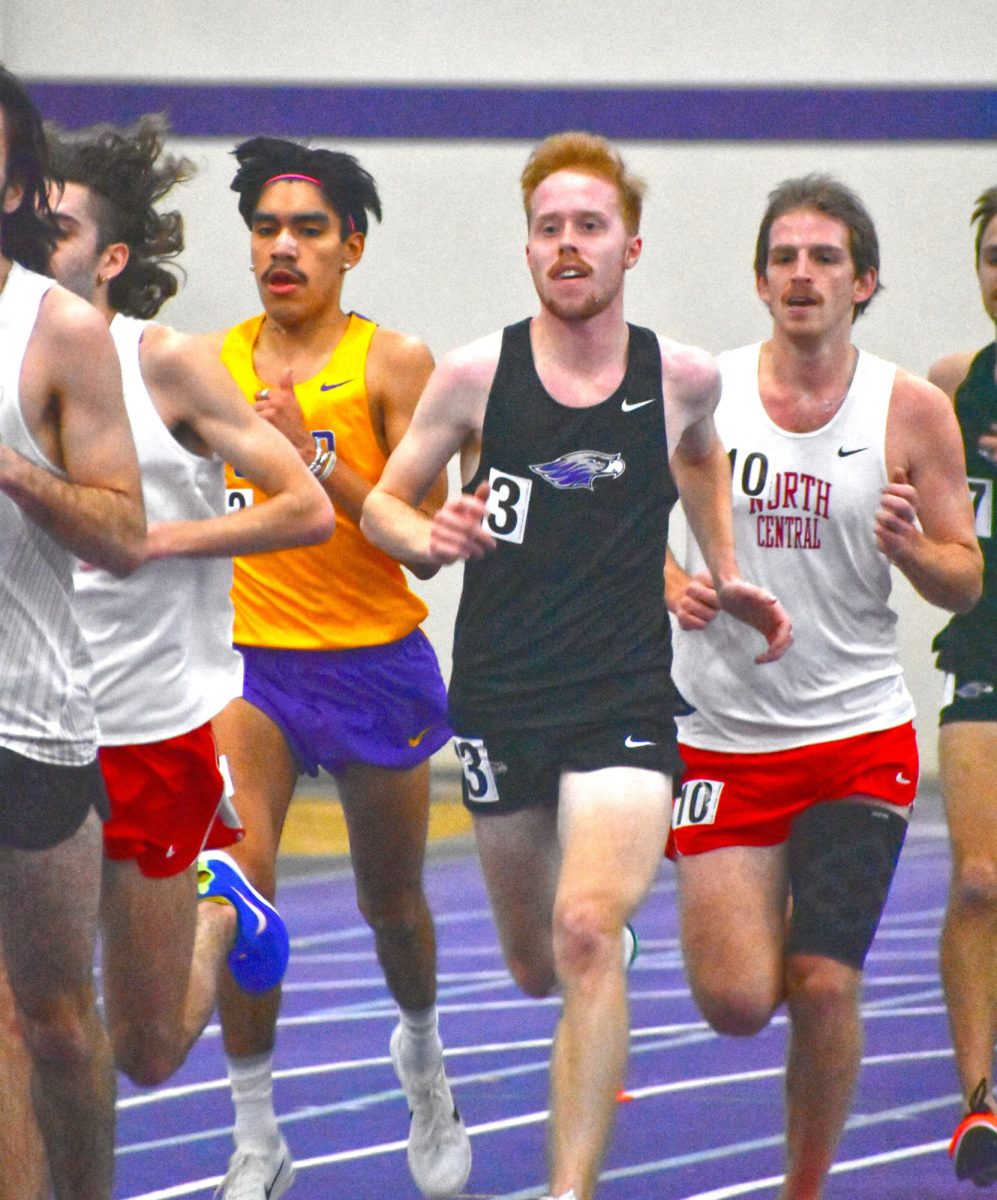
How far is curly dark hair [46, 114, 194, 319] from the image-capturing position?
15.0ft

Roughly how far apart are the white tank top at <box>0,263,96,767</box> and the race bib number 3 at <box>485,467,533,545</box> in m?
1.10

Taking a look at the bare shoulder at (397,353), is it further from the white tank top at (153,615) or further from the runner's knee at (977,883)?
the runner's knee at (977,883)

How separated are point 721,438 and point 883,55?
25.4 ft

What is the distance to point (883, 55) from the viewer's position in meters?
11.8

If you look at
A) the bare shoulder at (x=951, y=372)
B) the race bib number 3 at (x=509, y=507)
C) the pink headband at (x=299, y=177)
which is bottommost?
the race bib number 3 at (x=509, y=507)

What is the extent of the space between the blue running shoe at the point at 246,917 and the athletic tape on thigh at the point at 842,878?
1.06 m

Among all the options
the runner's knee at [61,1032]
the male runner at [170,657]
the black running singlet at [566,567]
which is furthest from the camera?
the black running singlet at [566,567]

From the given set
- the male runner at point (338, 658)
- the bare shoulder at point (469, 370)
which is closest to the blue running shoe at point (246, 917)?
the male runner at point (338, 658)

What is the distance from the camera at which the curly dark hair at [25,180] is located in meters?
3.30

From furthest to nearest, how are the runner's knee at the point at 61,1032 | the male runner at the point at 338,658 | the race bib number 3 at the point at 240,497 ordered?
the race bib number 3 at the point at 240,497 < the male runner at the point at 338,658 < the runner's knee at the point at 61,1032

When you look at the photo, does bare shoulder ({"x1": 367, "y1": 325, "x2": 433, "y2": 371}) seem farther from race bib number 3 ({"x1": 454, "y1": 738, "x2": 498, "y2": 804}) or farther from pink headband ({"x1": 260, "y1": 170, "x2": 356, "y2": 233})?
race bib number 3 ({"x1": 454, "y1": 738, "x2": 498, "y2": 804})

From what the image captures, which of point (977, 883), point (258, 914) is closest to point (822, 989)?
point (977, 883)

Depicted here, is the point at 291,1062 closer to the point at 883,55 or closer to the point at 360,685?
the point at 360,685

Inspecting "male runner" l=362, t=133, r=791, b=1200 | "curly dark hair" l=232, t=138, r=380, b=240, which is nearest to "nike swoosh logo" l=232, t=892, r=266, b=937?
"male runner" l=362, t=133, r=791, b=1200
